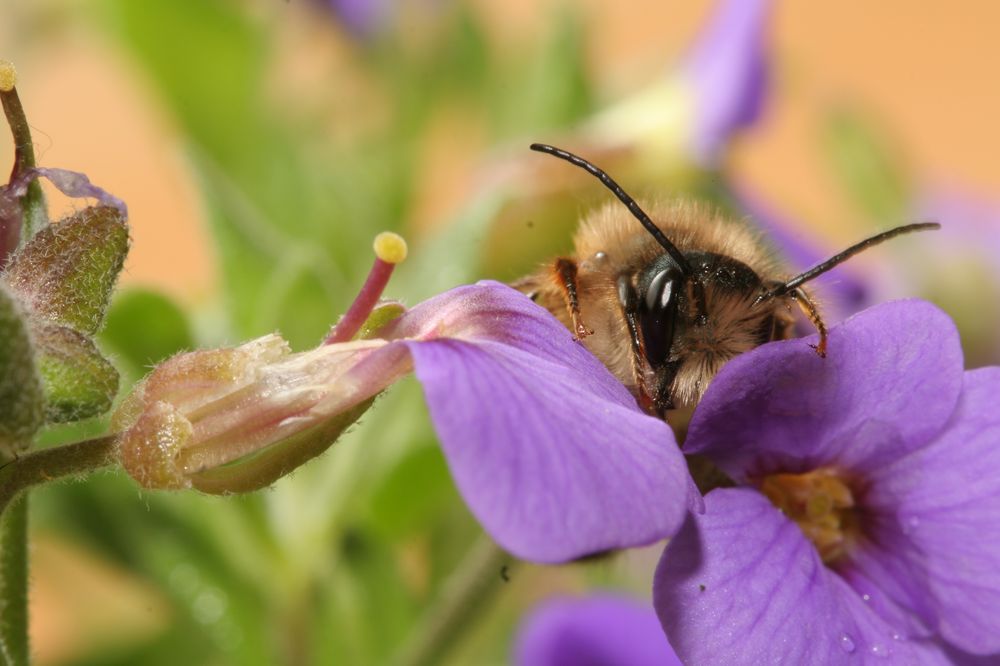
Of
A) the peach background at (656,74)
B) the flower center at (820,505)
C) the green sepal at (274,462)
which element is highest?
the green sepal at (274,462)

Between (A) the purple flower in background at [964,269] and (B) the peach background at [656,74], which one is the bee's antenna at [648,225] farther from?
(A) the purple flower in background at [964,269]

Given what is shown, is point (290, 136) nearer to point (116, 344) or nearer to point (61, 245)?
point (116, 344)

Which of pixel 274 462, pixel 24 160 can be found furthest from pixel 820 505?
pixel 24 160

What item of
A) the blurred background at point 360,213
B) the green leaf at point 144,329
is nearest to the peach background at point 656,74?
the blurred background at point 360,213

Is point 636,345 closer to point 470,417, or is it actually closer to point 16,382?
point 470,417

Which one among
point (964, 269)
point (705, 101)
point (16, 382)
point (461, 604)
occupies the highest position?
point (16, 382)

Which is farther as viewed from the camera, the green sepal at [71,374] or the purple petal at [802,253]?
the purple petal at [802,253]

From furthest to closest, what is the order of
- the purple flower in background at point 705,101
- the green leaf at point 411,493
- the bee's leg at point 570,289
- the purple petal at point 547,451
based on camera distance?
the purple flower in background at point 705,101, the green leaf at point 411,493, the bee's leg at point 570,289, the purple petal at point 547,451

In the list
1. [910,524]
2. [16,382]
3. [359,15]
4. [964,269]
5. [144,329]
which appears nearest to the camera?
[16,382]
